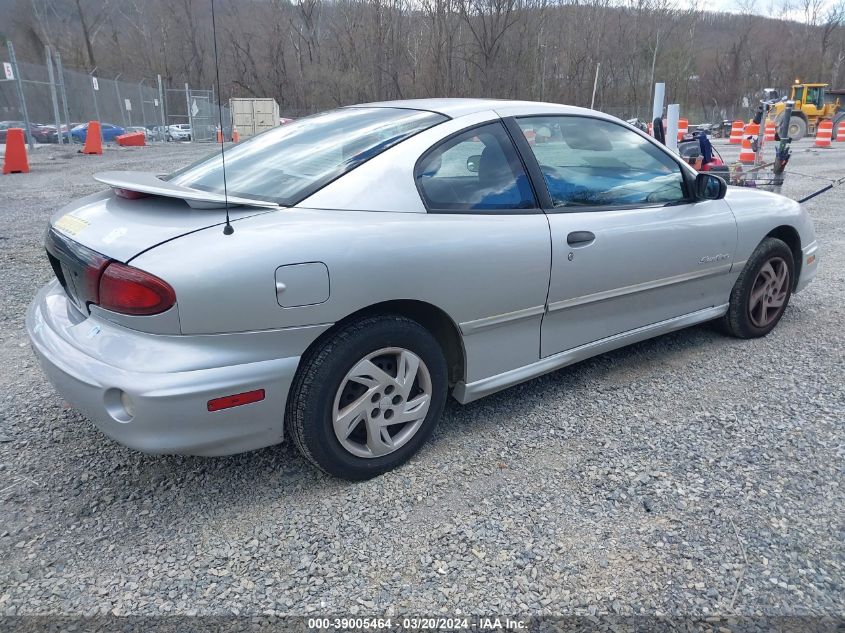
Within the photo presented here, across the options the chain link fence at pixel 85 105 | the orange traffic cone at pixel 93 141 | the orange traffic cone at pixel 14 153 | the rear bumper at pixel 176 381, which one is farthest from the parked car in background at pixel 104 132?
the rear bumper at pixel 176 381

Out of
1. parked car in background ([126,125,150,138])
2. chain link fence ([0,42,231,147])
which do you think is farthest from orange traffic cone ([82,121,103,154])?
parked car in background ([126,125,150,138])

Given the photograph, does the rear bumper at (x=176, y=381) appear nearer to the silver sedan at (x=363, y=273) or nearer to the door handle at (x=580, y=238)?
the silver sedan at (x=363, y=273)

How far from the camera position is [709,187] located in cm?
357

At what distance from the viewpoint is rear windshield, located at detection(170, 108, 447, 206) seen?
252 cm

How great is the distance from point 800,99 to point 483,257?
32789 mm

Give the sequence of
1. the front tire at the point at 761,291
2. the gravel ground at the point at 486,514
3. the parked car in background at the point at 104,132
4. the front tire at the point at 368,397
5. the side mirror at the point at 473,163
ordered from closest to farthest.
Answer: the gravel ground at the point at 486,514 < the front tire at the point at 368,397 < the side mirror at the point at 473,163 < the front tire at the point at 761,291 < the parked car in background at the point at 104,132

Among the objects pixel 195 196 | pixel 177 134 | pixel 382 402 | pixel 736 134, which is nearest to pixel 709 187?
pixel 382 402

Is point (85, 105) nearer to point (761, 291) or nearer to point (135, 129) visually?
point (135, 129)

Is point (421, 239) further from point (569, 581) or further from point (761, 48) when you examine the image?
point (761, 48)

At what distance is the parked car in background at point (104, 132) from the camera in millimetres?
23298

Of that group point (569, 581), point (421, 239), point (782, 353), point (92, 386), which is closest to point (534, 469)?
point (569, 581)

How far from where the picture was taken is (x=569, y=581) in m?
2.03

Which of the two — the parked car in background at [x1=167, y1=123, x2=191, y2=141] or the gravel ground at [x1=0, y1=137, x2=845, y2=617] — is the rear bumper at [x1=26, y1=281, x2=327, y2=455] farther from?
the parked car in background at [x1=167, y1=123, x2=191, y2=141]

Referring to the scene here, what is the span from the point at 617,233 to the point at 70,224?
2483 millimetres
